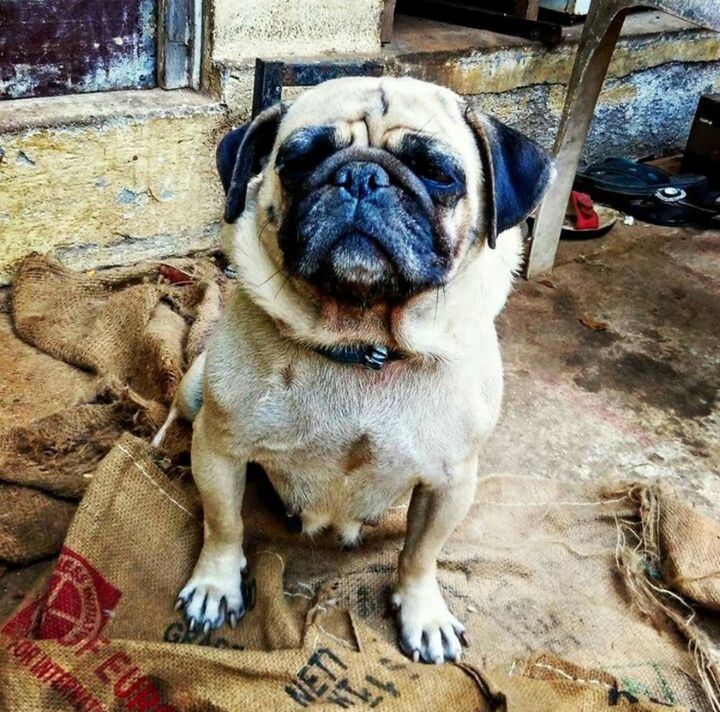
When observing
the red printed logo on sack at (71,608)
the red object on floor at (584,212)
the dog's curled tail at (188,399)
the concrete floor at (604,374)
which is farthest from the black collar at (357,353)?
the red object on floor at (584,212)

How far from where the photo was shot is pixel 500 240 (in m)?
1.73

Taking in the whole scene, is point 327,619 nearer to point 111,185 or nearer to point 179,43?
point 111,185

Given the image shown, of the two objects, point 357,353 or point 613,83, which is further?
point 613,83

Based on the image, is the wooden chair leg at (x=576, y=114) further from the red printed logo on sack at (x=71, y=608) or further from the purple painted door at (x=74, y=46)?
the red printed logo on sack at (x=71, y=608)

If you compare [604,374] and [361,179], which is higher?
[361,179]

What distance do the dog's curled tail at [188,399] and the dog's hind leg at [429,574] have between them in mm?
598

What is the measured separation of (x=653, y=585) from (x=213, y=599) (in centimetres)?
106

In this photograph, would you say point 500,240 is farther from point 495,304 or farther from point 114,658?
point 114,658

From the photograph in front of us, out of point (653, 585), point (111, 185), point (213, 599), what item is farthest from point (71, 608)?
point (111, 185)

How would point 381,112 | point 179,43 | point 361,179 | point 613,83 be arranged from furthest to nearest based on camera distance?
point 613,83 < point 179,43 < point 381,112 < point 361,179

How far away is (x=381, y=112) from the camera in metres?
1.59

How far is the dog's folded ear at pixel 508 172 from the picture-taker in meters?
1.60

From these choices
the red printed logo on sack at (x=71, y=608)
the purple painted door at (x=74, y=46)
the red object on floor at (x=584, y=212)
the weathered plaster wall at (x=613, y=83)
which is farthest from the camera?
the red object on floor at (x=584, y=212)

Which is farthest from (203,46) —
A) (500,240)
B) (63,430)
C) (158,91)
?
(500,240)
